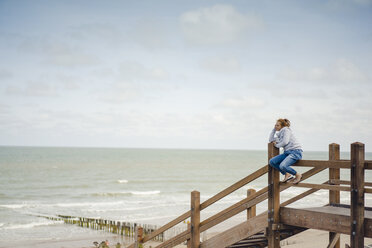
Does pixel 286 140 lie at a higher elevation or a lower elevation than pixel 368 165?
higher

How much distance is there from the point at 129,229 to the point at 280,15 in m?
39.4

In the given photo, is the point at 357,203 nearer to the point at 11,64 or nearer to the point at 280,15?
Result: the point at 280,15

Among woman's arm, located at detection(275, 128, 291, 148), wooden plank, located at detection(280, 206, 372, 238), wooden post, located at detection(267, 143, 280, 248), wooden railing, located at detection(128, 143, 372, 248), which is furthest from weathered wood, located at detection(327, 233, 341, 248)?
woman's arm, located at detection(275, 128, 291, 148)

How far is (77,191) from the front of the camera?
154ft

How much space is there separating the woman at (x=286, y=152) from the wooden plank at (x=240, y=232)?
0.92m

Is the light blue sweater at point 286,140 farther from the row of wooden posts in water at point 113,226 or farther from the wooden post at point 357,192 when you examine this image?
the row of wooden posts in water at point 113,226

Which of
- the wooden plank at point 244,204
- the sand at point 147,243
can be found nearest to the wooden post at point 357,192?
the wooden plank at point 244,204

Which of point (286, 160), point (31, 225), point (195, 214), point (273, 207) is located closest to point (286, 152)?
point (286, 160)

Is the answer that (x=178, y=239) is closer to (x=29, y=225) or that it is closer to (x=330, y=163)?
(x=330, y=163)

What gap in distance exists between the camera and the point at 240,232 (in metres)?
7.57

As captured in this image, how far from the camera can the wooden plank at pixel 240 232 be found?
718 cm

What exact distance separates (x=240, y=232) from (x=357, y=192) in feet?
8.35

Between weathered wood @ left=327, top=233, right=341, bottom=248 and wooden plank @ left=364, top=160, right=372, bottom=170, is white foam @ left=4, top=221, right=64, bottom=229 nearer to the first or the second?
weathered wood @ left=327, top=233, right=341, bottom=248

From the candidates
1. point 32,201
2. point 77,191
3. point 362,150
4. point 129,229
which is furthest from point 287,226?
point 77,191
